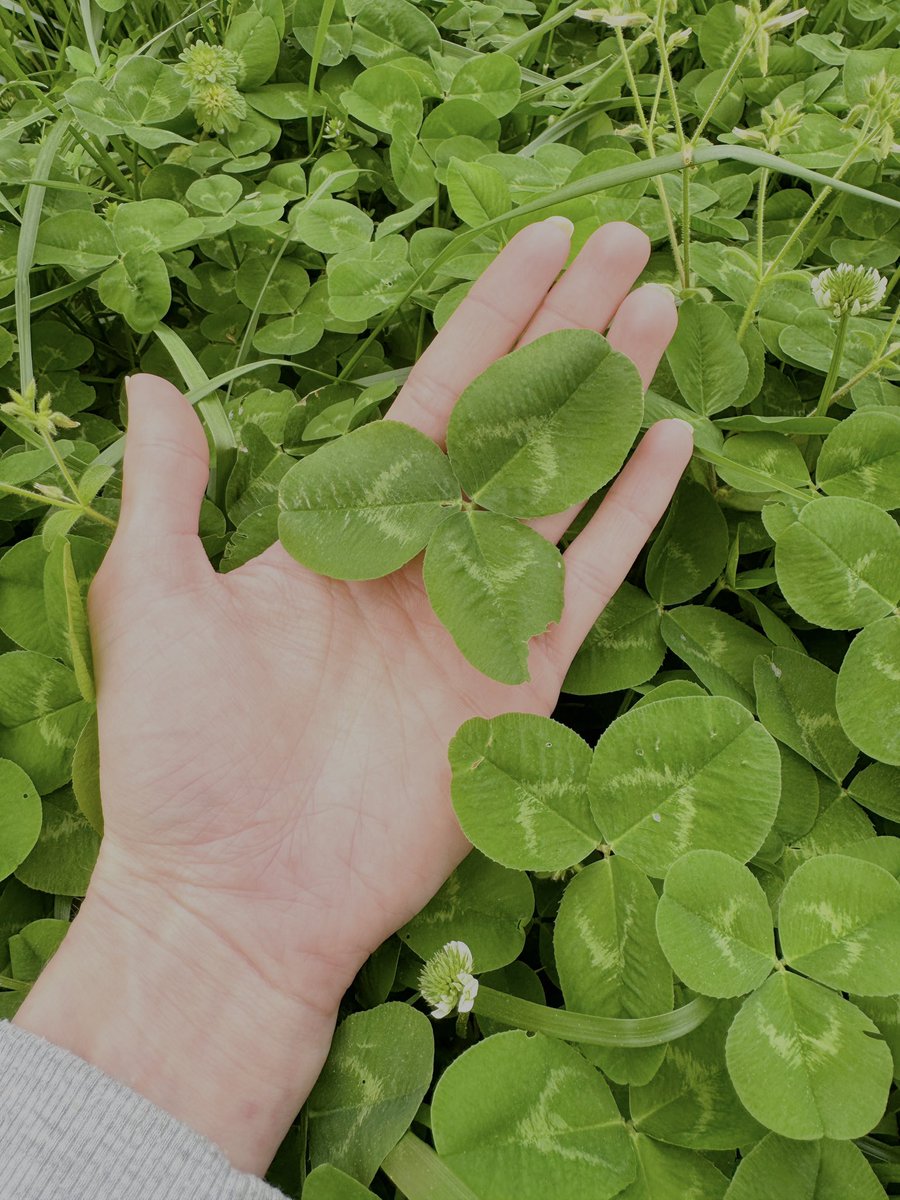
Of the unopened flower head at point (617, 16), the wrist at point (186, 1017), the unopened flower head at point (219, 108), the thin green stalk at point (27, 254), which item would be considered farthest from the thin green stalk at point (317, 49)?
Answer: the wrist at point (186, 1017)

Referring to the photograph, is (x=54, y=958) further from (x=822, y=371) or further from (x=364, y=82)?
(x=364, y=82)

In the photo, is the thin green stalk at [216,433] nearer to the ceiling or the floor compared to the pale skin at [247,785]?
nearer to the ceiling

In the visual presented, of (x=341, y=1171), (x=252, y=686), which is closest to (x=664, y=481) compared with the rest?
(x=252, y=686)

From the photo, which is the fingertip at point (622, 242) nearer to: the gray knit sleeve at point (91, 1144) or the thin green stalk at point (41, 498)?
the thin green stalk at point (41, 498)

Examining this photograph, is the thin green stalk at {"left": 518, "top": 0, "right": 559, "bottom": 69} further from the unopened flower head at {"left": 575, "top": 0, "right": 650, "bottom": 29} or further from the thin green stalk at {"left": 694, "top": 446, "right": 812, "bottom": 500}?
the thin green stalk at {"left": 694, "top": 446, "right": 812, "bottom": 500}

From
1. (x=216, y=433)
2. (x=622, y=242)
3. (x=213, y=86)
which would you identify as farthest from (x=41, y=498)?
(x=213, y=86)

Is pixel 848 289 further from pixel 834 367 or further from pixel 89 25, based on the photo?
pixel 89 25

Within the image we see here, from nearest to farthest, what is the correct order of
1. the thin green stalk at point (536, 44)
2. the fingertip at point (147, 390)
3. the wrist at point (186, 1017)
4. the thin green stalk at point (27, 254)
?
the wrist at point (186, 1017) → the fingertip at point (147, 390) → the thin green stalk at point (27, 254) → the thin green stalk at point (536, 44)
